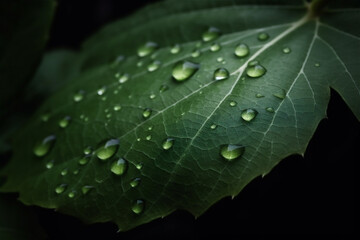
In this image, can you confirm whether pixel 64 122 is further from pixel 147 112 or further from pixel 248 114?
pixel 248 114

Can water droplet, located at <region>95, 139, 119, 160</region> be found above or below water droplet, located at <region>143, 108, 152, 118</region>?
below

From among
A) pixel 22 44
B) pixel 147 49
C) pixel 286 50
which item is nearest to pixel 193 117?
pixel 286 50

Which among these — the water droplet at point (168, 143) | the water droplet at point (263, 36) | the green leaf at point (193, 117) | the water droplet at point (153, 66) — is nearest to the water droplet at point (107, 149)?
the green leaf at point (193, 117)

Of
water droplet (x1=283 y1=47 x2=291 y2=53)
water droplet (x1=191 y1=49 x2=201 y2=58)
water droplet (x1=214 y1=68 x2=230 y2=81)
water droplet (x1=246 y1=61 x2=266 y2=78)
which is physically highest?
water droplet (x1=283 y1=47 x2=291 y2=53)

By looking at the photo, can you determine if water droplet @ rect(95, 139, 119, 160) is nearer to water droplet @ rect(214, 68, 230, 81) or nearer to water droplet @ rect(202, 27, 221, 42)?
water droplet @ rect(214, 68, 230, 81)

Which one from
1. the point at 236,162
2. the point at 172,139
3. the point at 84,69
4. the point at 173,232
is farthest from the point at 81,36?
the point at 236,162

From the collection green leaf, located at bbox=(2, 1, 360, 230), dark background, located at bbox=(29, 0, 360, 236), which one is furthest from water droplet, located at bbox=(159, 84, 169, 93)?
dark background, located at bbox=(29, 0, 360, 236)
